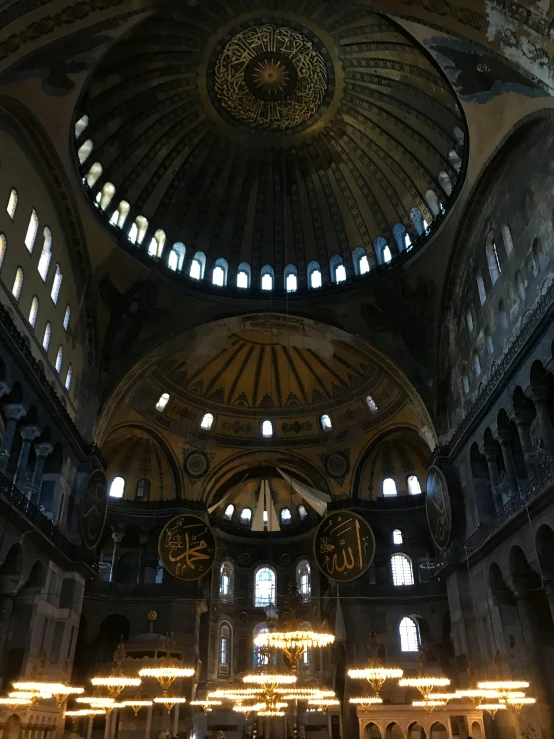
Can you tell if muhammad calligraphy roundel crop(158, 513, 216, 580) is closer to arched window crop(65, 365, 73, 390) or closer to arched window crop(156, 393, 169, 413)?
arched window crop(65, 365, 73, 390)

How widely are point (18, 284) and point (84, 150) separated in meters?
5.41

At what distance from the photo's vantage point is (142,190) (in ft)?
66.6

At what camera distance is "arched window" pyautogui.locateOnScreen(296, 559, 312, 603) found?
1095 inches

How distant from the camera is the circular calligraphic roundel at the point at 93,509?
1784 centimetres

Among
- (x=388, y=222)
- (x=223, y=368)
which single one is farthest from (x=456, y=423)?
(x=223, y=368)

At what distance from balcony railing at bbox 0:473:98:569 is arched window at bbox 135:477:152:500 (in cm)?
584

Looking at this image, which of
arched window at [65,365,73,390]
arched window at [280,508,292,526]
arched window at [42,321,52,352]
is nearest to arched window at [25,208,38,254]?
arched window at [42,321,52,352]

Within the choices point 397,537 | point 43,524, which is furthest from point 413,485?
point 43,524

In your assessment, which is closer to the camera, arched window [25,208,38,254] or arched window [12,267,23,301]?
arched window [12,267,23,301]

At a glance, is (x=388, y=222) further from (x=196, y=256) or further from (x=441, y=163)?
(x=196, y=256)

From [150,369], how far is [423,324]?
32.6 feet

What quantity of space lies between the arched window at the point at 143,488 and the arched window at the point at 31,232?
12.9 m

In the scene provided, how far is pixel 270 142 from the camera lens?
68.7 feet

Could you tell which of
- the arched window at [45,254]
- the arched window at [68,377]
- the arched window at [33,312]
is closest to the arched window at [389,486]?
the arched window at [68,377]
